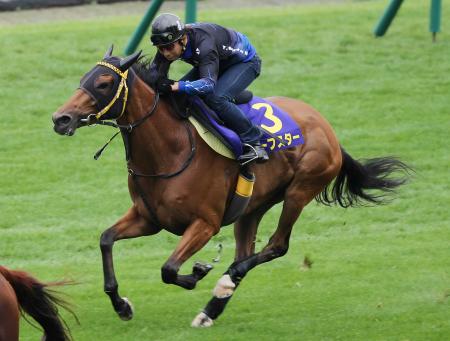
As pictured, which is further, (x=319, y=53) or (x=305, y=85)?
(x=319, y=53)

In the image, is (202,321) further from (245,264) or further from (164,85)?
(164,85)

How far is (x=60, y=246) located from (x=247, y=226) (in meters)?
3.16

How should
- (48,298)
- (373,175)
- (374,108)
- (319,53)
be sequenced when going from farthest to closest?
(319,53) → (374,108) → (373,175) → (48,298)

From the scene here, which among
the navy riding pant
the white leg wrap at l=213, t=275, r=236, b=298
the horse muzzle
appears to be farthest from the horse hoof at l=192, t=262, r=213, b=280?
the horse muzzle

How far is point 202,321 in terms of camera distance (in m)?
8.95

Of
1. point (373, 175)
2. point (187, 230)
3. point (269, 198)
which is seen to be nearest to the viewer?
point (187, 230)

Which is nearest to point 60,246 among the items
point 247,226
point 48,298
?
point 247,226

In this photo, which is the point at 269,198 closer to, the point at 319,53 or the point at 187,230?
the point at 187,230

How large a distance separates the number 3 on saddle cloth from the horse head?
2.19 ft

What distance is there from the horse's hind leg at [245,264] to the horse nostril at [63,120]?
6.26ft

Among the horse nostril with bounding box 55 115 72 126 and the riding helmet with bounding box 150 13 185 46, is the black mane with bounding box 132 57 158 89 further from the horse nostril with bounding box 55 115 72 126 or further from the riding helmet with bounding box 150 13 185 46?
the horse nostril with bounding box 55 115 72 126

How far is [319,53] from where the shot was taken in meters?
19.2

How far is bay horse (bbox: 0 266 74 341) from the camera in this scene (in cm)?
612

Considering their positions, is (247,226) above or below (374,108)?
above
